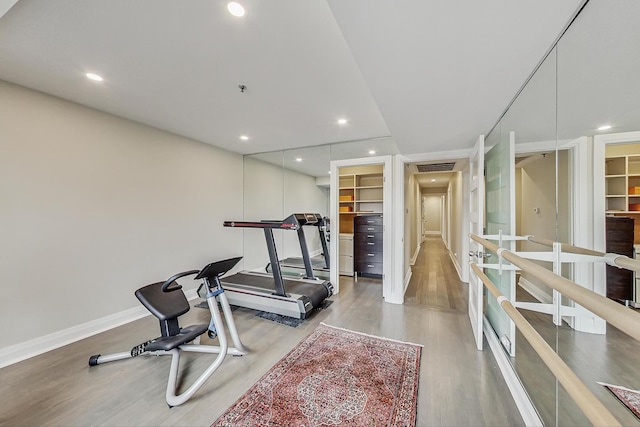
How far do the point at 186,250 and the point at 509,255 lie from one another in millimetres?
3956

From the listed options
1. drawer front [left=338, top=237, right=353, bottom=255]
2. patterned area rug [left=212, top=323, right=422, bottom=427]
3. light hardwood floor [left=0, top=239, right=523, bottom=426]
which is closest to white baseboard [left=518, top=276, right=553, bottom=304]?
light hardwood floor [left=0, top=239, right=523, bottom=426]

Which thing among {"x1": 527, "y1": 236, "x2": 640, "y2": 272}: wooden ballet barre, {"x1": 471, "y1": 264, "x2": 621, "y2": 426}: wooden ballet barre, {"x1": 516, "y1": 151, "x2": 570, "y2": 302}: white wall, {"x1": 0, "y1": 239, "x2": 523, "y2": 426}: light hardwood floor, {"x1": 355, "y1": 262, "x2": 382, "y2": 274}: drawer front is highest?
{"x1": 516, "y1": 151, "x2": 570, "y2": 302}: white wall

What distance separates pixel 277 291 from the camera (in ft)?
10.2

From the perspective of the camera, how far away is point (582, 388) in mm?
725

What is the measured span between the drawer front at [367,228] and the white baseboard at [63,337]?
12.0ft

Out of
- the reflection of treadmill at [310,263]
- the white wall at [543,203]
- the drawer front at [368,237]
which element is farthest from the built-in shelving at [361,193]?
the white wall at [543,203]

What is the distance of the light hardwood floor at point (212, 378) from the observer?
1579mm

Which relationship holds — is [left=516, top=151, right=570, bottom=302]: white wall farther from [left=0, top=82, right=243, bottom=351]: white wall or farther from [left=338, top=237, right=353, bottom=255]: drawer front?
[left=0, top=82, right=243, bottom=351]: white wall

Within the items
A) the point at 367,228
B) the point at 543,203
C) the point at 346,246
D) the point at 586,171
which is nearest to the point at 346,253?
the point at 346,246

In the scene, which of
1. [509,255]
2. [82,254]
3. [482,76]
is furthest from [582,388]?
[82,254]

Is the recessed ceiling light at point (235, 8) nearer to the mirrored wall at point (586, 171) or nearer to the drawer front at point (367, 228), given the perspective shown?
the mirrored wall at point (586, 171)

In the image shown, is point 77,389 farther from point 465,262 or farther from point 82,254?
point 465,262

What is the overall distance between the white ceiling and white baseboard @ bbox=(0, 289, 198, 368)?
7.98ft

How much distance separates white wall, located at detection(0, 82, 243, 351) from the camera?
223 cm
